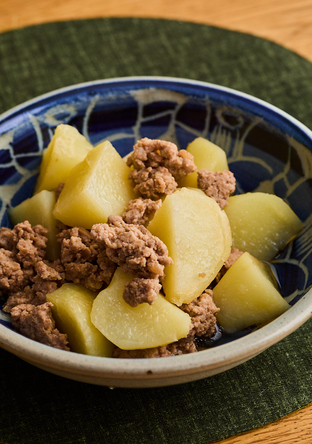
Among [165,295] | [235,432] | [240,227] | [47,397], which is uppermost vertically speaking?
[240,227]

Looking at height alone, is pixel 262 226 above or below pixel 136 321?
above

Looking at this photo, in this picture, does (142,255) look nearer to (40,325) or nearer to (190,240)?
(190,240)

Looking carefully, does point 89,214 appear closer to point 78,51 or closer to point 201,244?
point 201,244

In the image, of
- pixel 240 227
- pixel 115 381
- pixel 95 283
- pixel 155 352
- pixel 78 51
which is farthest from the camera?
pixel 78 51

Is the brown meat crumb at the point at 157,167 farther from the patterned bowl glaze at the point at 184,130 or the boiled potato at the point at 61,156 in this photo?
the patterned bowl glaze at the point at 184,130

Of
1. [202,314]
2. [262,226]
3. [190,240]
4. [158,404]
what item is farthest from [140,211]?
[158,404]

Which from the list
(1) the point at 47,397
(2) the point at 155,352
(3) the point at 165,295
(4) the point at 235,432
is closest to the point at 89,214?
(3) the point at 165,295

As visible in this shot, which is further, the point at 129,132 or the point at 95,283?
the point at 129,132
